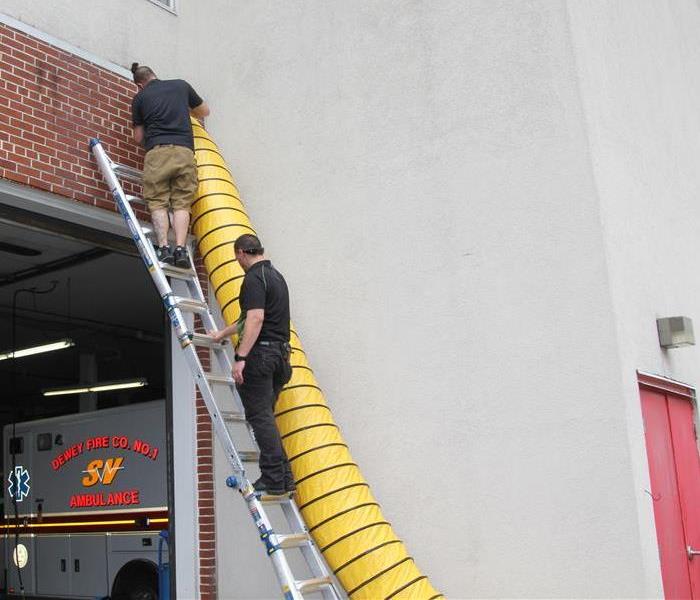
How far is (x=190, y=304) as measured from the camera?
6.38 m

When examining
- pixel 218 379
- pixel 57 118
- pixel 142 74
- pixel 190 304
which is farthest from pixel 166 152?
pixel 218 379

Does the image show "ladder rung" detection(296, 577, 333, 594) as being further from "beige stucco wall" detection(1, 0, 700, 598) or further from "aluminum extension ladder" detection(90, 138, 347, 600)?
"beige stucco wall" detection(1, 0, 700, 598)

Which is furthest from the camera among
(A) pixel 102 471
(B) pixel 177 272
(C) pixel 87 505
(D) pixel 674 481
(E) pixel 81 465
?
(E) pixel 81 465

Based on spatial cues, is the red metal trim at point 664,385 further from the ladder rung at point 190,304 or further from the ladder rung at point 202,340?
the ladder rung at point 190,304

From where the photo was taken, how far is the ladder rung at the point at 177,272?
663cm

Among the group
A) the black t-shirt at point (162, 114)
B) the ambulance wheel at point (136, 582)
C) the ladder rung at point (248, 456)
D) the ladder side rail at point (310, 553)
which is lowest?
the ambulance wheel at point (136, 582)

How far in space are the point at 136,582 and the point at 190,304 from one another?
4876 millimetres

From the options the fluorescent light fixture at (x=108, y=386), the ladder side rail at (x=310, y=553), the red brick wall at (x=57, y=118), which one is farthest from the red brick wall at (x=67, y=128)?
the fluorescent light fixture at (x=108, y=386)

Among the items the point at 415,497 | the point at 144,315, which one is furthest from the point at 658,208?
the point at 144,315

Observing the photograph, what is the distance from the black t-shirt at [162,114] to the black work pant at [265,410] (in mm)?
2404

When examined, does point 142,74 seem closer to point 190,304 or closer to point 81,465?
point 190,304

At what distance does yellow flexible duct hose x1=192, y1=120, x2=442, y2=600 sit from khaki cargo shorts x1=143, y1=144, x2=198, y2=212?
27 cm

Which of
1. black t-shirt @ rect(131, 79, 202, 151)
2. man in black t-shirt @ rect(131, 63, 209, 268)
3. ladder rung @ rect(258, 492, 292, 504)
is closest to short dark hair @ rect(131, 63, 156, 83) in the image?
man in black t-shirt @ rect(131, 63, 209, 268)

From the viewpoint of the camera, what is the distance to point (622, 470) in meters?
5.92
